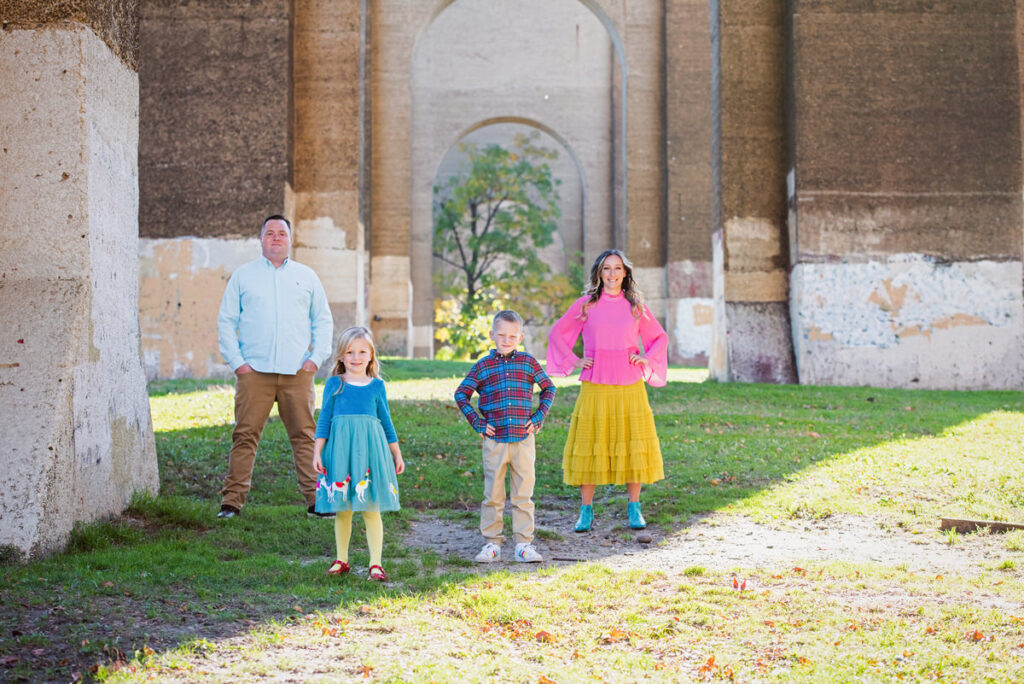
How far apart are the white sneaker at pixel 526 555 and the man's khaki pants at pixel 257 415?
6.14 feet

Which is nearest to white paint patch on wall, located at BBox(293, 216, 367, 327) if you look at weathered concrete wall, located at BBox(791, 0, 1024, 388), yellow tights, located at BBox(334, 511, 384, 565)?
weathered concrete wall, located at BBox(791, 0, 1024, 388)

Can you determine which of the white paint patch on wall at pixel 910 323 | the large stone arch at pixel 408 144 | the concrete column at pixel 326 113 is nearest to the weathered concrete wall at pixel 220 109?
the concrete column at pixel 326 113

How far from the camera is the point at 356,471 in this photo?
542cm

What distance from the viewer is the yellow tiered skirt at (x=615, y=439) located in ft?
22.9

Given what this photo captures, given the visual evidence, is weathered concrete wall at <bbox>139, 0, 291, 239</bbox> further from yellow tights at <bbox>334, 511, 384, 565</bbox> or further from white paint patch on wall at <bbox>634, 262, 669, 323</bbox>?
white paint patch on wall at <bbox>634, 262, 669, 323</bbox>

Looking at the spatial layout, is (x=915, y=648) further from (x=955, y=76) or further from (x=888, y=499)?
(x=955, y=76)

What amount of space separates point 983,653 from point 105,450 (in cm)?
509

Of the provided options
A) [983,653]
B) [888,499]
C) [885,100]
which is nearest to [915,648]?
[983,653]

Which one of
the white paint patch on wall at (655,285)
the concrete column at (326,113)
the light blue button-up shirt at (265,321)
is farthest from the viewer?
the white paint patch on wall at (655,285)

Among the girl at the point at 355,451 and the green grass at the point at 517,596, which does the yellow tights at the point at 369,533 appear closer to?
the girl at the point at 355,451

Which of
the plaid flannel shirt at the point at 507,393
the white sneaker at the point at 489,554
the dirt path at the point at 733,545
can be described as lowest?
the dirt path at the point at 733,545

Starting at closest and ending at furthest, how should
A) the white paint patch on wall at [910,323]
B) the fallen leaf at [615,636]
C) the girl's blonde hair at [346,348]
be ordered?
the fallen leaf at [615,636] < the girl's blonde hair at [346,348] < the white paint patch on wall at [910,323]

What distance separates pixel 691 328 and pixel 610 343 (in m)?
21.0

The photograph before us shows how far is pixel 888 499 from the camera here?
7.83m
